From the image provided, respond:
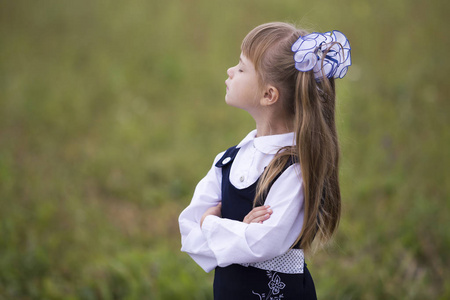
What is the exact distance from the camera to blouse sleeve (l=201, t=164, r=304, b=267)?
1446 millimetres

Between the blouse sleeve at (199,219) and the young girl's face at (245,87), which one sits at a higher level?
the young girl's face at (245,87)

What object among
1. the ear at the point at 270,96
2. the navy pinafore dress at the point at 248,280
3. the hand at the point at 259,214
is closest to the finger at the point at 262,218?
the hand at the point at 259,214

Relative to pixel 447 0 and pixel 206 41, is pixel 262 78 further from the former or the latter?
pixel 447 0

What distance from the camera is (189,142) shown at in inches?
212

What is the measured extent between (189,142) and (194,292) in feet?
8.19

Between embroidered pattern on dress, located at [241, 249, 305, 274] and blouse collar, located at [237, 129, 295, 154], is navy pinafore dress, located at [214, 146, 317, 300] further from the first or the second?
blouse collar, located at [237, 129, 295, 154]

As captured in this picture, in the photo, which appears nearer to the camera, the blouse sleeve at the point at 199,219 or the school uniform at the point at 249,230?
the school uniform at the point at 249,230

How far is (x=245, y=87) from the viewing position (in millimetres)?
1587

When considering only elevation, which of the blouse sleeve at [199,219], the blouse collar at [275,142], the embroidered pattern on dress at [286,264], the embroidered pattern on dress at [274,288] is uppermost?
the blouse collar at [275,142]

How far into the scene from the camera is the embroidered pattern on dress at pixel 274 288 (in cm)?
157

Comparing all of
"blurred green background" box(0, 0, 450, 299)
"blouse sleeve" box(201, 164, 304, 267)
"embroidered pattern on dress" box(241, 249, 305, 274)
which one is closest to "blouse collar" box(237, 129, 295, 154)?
"blouse sleeve" box(201, 164, 304, 267)

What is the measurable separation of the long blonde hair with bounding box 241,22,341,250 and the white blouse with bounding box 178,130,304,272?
0.03 metres

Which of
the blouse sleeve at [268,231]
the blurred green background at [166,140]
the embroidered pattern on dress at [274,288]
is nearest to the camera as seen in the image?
the blouse sleeve at [268,231]

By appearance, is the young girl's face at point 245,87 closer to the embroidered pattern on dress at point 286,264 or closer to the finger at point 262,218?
the finger at point 262,218
